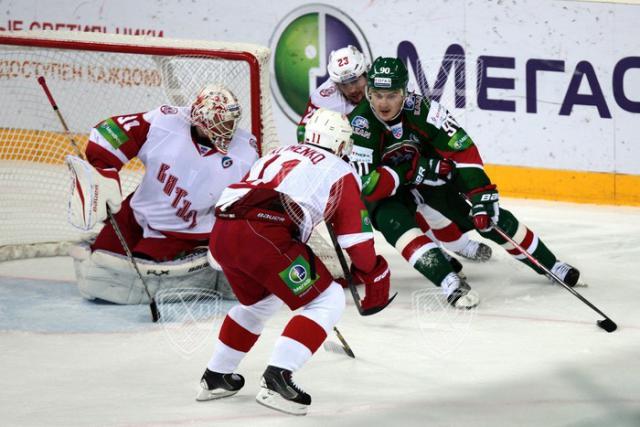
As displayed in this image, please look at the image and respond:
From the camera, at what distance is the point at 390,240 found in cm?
529

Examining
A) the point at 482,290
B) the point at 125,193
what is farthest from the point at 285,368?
the point at 125,193

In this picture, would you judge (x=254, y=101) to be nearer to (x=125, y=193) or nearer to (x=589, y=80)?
(x=125, y=193)

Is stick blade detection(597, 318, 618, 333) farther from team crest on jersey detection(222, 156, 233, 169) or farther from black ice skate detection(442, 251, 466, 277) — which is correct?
team crest on jersey detection(222, 156, 233, 169)

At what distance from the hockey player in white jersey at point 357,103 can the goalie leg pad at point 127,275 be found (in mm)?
811

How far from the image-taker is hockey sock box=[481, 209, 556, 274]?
5.38m

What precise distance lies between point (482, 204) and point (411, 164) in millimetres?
313

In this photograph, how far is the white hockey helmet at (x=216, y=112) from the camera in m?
4.96

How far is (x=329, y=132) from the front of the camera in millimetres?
3832

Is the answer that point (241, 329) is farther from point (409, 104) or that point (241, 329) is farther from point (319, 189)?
point (409, 104)

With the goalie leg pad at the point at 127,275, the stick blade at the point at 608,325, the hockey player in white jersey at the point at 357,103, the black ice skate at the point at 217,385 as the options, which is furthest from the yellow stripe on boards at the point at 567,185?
the black ice skate at the point at 217,385

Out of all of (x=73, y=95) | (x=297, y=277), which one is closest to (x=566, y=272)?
(x=297, y=277)

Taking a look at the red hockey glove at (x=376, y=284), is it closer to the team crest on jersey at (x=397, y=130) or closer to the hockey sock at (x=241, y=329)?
the hockey sock at (x=241, y=329)

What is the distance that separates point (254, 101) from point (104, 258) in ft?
3.14

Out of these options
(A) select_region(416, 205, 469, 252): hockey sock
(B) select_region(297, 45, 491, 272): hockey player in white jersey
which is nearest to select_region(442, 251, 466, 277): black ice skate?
(B) select_region(297, 45, 491, 272): hockey player in white jersey
